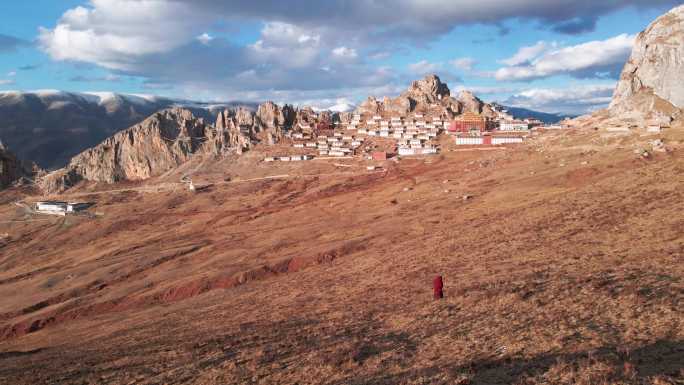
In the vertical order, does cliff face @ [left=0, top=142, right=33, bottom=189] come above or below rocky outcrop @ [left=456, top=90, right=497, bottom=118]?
below

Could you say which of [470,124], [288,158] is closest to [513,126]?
[470,124]

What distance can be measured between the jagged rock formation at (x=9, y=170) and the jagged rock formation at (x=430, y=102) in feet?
309

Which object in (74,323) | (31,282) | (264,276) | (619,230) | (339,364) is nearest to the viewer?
(339,364)

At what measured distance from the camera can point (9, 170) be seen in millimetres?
119062

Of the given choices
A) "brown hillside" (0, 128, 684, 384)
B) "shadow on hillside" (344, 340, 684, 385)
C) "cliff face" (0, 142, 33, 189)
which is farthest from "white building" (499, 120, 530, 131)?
"cliff face" (0, 142, 33, 189)

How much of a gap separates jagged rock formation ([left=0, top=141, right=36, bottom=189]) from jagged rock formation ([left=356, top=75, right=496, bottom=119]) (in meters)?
94.2

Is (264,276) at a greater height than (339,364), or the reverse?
(339,364)

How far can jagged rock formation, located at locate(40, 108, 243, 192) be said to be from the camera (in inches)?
4478

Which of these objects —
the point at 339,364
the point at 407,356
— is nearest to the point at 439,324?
the point at 407,356

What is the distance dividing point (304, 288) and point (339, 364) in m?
12.5

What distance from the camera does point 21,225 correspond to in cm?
8000

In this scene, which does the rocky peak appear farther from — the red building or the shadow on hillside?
the shadow on hillside

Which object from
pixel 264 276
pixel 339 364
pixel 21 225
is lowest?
pixel 21 225

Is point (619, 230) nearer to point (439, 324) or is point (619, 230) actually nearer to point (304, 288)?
point (439, 324)
